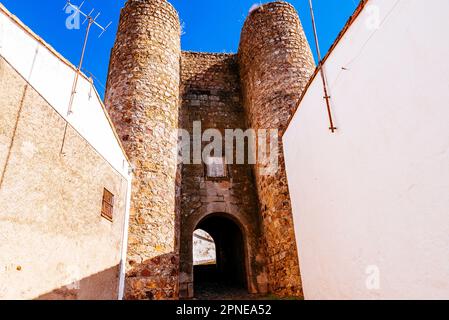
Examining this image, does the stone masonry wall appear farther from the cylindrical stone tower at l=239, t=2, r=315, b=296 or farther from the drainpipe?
the drainpipe

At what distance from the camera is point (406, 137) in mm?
2258

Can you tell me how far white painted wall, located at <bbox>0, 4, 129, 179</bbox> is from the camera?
2.65 meters

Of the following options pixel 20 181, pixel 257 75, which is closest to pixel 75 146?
pixel 20 181

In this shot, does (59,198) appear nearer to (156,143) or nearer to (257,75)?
(156,143)

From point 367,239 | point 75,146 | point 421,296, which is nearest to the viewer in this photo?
point 421,296

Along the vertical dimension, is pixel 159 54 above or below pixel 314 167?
above

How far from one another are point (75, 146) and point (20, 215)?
1240 mm

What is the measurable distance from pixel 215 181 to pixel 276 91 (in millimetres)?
2918

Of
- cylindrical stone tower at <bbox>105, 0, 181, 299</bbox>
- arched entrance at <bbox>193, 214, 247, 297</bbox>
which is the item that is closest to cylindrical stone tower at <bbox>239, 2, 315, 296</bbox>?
arched entrance at <bbox>193, 214, 247, 297</bbox>

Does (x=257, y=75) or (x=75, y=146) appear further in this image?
(x=257, y=75)

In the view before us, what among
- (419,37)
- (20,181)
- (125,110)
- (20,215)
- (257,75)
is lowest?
(20,215)

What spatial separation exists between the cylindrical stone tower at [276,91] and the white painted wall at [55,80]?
12.4 feet

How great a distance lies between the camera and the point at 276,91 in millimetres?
7602

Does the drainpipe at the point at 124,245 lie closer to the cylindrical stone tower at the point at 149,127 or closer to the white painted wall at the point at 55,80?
the cylindrical stone tower at the point at 149,127
